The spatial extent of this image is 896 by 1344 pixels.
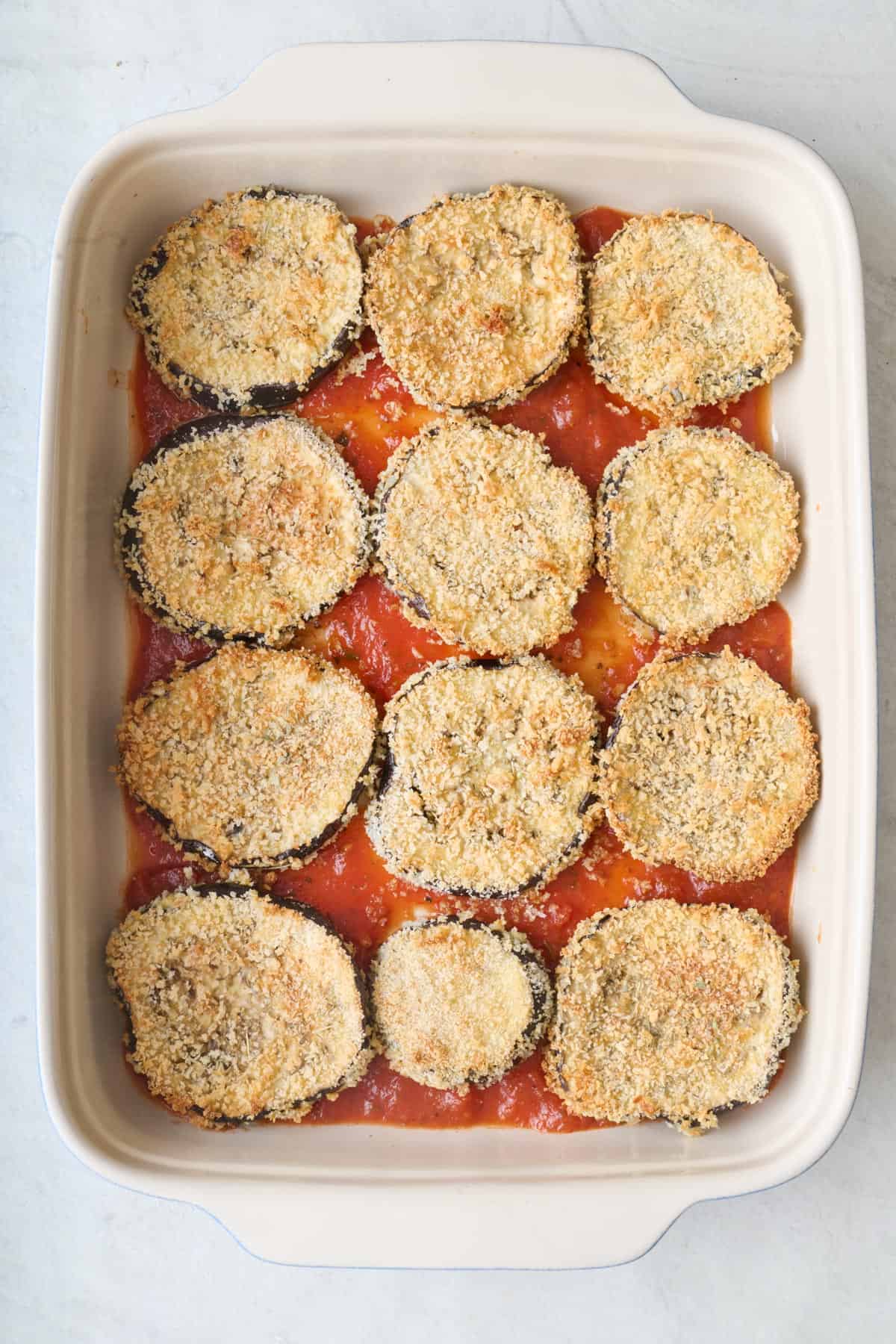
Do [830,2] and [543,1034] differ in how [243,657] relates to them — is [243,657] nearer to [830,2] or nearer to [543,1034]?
[543,1034]

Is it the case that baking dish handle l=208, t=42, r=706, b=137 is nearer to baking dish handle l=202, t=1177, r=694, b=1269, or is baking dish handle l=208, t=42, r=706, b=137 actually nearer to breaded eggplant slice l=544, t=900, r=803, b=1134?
breaded eggplant slice l=544, t=900, r=803, b=1134

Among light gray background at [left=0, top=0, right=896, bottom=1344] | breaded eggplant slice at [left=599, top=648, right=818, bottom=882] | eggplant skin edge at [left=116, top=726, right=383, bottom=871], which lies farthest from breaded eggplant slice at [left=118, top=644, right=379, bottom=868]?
breaded eggplant slice at [left=599, top=648, right=818, bottom=882]

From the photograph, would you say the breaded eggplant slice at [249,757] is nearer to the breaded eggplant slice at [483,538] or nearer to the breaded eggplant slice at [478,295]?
the breaded eggplant slice at [483,538]

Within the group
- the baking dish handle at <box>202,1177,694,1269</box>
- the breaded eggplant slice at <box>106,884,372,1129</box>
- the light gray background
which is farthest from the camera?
the light gray background

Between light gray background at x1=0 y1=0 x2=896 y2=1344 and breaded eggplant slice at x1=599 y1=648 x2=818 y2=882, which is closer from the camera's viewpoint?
breaded eggplant slice at x1=599 y1=648 x2=818 y2=882

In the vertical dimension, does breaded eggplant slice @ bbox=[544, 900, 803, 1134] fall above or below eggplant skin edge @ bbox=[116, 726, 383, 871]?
below

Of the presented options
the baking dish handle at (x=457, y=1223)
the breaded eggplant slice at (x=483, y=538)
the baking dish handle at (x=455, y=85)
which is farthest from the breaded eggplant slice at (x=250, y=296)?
the baking dish handle at (x=457, y=1223)
